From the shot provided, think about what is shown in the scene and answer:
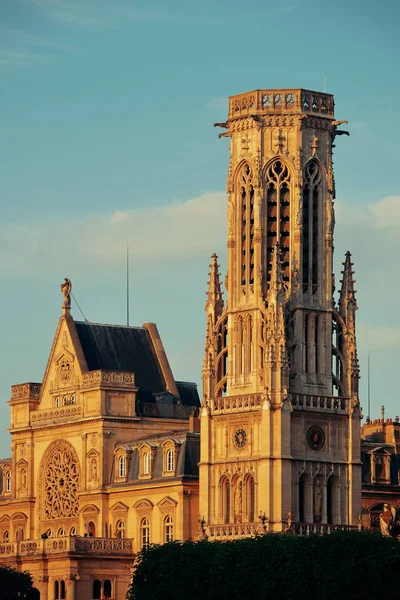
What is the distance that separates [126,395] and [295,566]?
30.2m

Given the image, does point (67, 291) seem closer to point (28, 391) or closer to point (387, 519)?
point (28, 391)

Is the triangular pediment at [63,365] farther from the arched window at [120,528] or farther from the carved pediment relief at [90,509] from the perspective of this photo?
the arched window at [120,528]

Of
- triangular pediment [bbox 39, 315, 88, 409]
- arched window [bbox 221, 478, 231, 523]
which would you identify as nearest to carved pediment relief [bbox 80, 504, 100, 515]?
triangular pediment [bbox 39, 315, 88, 409]

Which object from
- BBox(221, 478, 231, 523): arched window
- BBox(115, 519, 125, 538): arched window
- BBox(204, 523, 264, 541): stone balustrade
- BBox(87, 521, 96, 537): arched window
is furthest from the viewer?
BBox(87, 521, 96, 537): arched window

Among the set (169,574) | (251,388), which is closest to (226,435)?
(251,388)

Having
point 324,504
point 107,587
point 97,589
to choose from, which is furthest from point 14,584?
point 324,504

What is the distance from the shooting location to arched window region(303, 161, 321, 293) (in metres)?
161

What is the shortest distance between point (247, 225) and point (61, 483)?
83.5 ft

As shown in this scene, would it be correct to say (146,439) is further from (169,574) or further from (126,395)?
(169,574)

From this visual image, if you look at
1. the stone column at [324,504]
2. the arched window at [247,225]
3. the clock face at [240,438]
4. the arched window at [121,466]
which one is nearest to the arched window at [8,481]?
the arched window at [121,466]

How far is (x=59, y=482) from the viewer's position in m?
176

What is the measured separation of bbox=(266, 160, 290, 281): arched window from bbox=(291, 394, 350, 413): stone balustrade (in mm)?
7762

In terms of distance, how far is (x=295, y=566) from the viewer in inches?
5723

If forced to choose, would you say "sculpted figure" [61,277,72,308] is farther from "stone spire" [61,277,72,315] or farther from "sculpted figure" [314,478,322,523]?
"sculpted figure" [314,478,322,523]
